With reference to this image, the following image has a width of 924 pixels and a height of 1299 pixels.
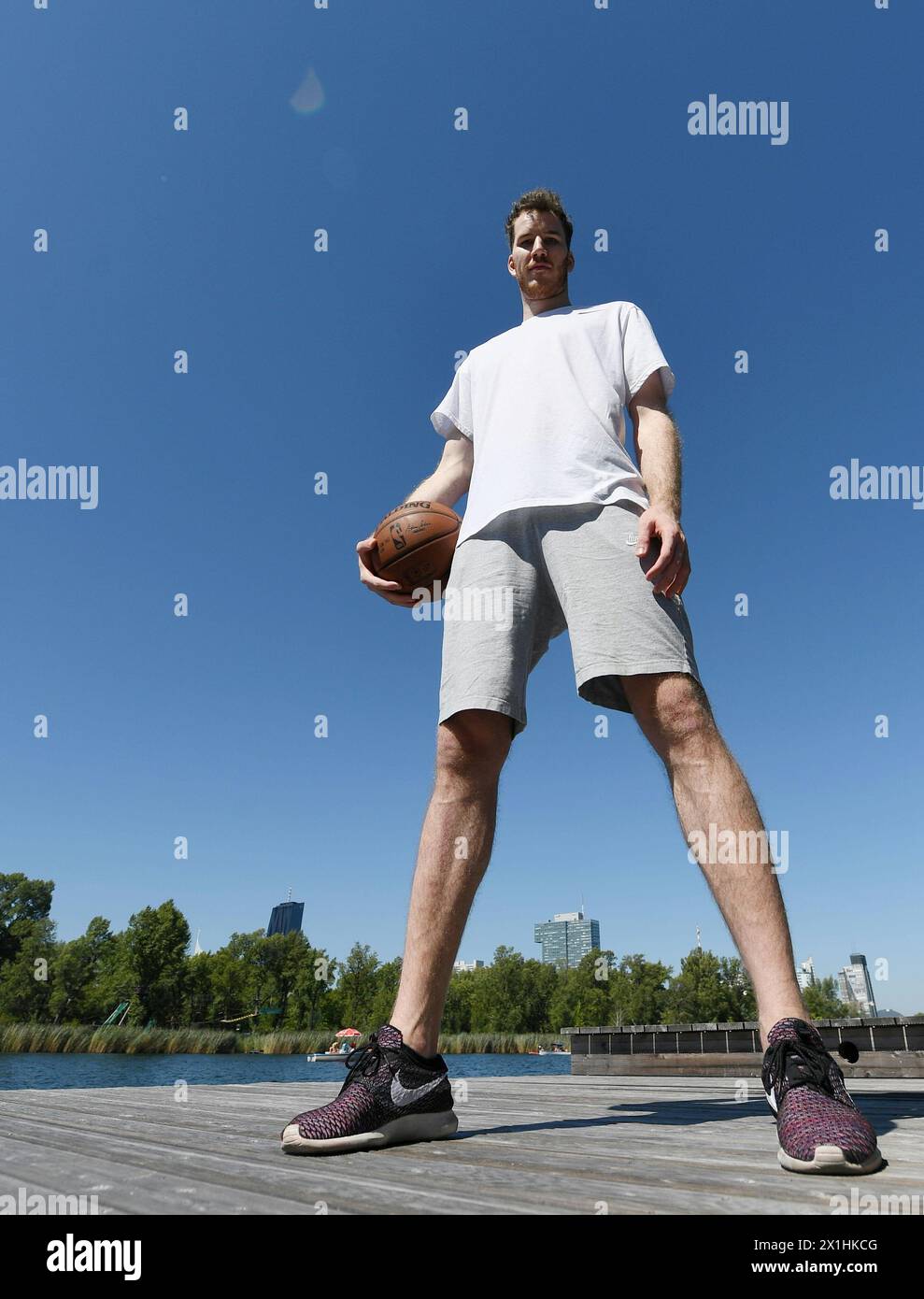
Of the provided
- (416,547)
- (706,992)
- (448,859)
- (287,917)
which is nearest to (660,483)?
(416,547)

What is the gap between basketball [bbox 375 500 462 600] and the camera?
2.62 meters

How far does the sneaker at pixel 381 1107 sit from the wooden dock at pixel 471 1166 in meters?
0.04

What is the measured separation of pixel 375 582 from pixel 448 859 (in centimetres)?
101

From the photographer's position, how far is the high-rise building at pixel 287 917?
580 feet

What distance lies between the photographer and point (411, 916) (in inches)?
78.8

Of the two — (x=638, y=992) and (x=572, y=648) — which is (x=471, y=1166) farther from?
(x=638, y=992)

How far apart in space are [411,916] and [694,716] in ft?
2.89

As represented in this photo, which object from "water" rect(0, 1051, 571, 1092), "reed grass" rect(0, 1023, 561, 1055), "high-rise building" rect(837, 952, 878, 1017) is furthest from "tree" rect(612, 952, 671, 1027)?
"high-rise building" rect(837, 952, 878, 1017)

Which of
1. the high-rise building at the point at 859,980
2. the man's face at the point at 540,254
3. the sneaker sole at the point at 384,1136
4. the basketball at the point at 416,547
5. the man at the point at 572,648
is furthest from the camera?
the high-rise building at the point at 859,980

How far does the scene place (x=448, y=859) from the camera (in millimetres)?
2025

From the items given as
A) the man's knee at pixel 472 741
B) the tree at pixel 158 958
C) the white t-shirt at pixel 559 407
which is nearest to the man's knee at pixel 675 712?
the man's knee at pixel 472 741

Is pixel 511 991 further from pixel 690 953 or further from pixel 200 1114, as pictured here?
pixel 200 1114

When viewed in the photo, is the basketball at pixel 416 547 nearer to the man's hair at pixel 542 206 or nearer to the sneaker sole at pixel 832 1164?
the man's hair at pixel 542 206
